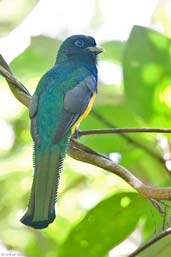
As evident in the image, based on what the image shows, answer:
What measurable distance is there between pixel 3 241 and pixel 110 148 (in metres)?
1.00

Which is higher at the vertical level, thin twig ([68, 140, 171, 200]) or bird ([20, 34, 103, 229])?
thin twig ([68, 140, 171, 200])

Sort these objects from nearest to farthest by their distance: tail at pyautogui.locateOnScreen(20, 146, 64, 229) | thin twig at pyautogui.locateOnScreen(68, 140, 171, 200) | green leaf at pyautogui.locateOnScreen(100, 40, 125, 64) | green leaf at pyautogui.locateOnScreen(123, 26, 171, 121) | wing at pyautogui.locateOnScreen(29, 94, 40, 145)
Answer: thin twig at pyautogui.locateOnScreen(68, 140, 171, 200) → tail at pyautogui.locateOnScreen(20, 146, 64, 229) → wing at pyautogui.locateOnScreen(29, 94, 40, 145) → green leaf at pyautogui.locateOnScreen(123, 26, 171, 121) → green leaf at pyautogui.locateOnScreen(100, 40, 125, 64)

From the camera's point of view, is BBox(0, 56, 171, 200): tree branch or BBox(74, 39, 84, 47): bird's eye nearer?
BBox(0, 56, 171, 200): tree branch

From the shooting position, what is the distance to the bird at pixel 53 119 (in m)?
2.14

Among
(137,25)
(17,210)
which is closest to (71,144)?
(137,25)

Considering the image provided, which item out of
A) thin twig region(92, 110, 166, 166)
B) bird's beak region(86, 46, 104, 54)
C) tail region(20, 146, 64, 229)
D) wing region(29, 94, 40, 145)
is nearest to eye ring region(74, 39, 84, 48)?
bird's beak region(86, 46, 104, 54)

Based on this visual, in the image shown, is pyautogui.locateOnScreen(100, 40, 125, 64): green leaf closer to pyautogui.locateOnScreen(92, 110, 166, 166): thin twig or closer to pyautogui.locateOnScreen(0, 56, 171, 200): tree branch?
pyautogui.locateOnScreen(92, 110, 166, 166): thin twig

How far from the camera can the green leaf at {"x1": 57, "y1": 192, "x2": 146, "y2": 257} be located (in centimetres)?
240

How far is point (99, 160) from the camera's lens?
2074mm

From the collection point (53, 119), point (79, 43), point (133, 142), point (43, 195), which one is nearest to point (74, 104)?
point (53, 119)

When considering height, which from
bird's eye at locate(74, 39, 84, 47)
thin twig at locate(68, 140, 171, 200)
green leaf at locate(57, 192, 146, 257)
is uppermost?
thin twig at locate(68, 140, 171, 200)

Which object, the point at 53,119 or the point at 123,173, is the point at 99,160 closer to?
the point at 123,173

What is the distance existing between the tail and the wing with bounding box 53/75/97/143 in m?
0.14

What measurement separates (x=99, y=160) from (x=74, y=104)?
1.62 ft
